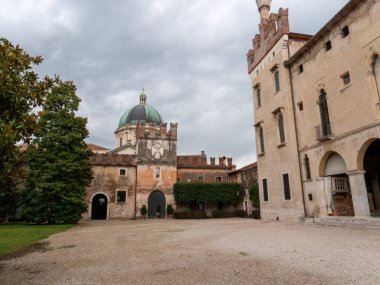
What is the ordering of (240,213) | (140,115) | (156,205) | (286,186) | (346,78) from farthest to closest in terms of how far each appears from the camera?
1. (140,115)
2. (156,205)
3. (240,213)
4. (286,186)
5. (346,78)

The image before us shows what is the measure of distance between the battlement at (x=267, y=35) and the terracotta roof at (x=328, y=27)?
2267 mm

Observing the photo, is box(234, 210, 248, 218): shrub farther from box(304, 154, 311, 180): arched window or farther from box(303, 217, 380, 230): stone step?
box(303, 217, 380, 230): stone step

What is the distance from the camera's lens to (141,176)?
33.7m

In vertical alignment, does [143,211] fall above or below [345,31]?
below

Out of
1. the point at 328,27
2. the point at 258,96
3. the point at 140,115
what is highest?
the point at 140,115

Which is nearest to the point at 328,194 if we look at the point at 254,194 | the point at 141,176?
the point at 254,194

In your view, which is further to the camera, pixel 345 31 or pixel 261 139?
pixel 261 139

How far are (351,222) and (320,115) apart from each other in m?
6.44

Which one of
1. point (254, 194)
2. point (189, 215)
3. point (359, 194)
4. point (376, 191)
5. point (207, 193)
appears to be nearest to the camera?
point (359, 194)

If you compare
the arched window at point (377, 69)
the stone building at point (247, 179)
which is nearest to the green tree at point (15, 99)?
the arched window at point (377, 69)

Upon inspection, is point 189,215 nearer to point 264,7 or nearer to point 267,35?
point 267,35

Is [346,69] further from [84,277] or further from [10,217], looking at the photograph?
[10,217]

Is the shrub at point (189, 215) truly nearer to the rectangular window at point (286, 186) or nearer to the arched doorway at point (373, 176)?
the rectangular window at point (286, 186)

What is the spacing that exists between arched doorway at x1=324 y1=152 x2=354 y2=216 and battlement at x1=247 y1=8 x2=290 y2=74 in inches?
394
